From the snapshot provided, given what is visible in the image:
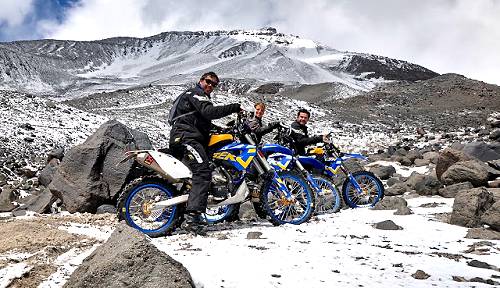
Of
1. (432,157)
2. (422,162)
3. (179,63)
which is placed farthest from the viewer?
(179,63)

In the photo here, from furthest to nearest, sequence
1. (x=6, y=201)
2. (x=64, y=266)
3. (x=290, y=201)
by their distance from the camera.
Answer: (x=6, y=201) → (x=290, y=201) → (x=64, y=266)

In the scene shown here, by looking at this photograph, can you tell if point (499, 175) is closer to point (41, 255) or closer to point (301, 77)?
point (41, 255)

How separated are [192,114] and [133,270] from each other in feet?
9.69

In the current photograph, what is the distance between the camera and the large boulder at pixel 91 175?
27.7ft

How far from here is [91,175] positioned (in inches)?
339

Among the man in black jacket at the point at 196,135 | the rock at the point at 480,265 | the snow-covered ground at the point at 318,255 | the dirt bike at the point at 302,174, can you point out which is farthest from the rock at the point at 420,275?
the dirt bike at the point at 302,174

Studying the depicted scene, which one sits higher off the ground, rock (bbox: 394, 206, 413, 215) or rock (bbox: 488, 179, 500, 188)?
rock (bbox: 488, 179, 500, 188)

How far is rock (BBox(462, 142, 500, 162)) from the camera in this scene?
11.8 meters

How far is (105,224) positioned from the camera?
6.79 m

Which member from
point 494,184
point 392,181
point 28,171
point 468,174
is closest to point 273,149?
point 468,174

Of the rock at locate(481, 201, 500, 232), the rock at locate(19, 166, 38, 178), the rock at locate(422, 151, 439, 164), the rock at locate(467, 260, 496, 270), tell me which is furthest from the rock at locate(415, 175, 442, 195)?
the rock at locate(19, 166, 38, 178)

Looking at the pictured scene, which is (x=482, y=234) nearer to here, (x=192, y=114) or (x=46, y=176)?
(x=192, y=114)

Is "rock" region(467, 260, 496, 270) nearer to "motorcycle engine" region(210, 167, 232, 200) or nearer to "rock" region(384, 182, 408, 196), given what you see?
"motorcycle engine" region(210, 167, 232, 200)

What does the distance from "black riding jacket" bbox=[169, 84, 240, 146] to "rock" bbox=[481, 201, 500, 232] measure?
11.4ft
